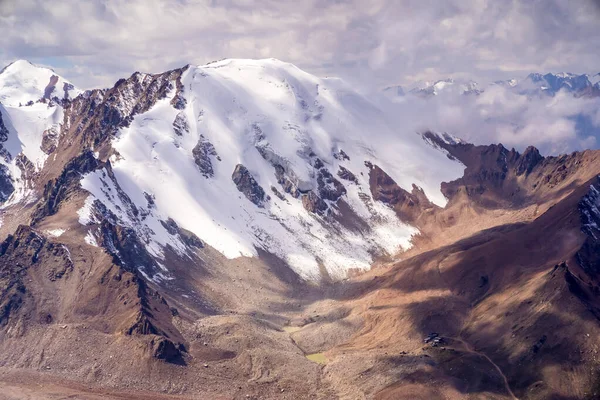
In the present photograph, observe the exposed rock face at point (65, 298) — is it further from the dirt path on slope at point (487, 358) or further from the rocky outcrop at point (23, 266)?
the dirt path on slope at point (487, 358)

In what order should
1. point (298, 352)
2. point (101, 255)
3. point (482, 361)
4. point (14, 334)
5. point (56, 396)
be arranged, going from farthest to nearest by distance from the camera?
1. point (101, 255)
2. point (298, 352)
3. point (14, 334)
4. point (482, 361)
5. point (56, 396)

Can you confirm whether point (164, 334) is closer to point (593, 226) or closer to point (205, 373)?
point (205, 373)

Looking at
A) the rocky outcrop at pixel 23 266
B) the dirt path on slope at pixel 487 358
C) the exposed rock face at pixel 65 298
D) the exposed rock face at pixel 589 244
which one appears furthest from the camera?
the exposed rock face at pixel 589 244

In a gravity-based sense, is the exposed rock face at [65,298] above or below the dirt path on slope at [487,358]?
above

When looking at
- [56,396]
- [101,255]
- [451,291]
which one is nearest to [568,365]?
[451,291]

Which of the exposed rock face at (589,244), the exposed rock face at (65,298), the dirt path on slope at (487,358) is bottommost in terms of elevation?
the dirt path on slope at (487,358)

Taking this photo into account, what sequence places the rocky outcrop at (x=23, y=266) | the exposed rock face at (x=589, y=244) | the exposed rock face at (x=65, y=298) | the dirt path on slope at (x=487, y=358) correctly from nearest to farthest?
the dirt path on slope at (x=487, y=358), the exposed rock face at (x=65, y=298), the rocky outcrop at (x=23, y=266), the exposed rock face at (x=589, y=244)

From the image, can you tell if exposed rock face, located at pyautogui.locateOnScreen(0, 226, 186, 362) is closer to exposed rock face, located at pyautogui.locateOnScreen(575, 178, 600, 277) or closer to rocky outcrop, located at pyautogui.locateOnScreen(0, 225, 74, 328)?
rocky outcrop, located at pyautogui.locateOnScreen(0, 225, 74, 328)

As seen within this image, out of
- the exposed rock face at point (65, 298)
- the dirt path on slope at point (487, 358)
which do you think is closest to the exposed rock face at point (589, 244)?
the dirt path on slope at point (487, 358)

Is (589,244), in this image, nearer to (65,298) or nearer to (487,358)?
(487,358)

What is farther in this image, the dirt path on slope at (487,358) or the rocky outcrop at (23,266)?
the rocky outcrop at (23,266)

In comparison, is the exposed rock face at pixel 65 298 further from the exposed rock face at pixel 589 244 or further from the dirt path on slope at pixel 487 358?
the exposed rock face at pixel 589 244
